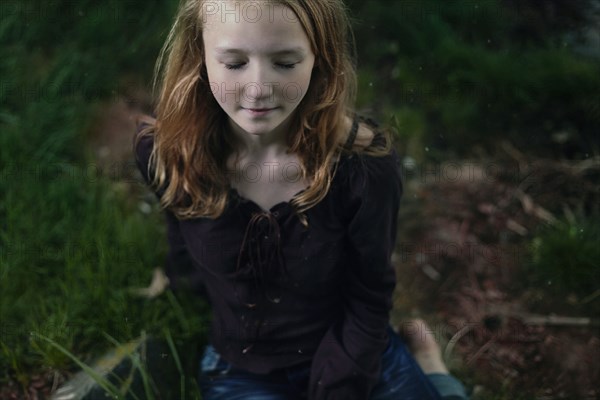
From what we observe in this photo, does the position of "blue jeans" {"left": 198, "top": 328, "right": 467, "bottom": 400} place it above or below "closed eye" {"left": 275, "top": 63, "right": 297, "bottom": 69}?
below

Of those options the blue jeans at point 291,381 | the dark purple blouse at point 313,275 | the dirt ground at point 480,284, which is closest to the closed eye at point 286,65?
the dark purple blouse at point 313,275

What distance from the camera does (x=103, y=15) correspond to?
295 cm

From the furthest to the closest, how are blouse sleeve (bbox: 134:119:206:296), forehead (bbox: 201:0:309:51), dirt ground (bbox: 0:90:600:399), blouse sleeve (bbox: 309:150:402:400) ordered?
1. dirt ground (bbox: 0:90:600:399)
2. blouse sleeve (bbox: 134:119:206:296)
3. blouse sleeve (bbox: 309:150:402:400)
4. forehead (bbox: 201:0:309:51)

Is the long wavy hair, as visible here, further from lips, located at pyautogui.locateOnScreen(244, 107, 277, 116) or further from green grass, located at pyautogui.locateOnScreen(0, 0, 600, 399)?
green grass, located at pyautogui.locateOnScreen(0, 0, 600, 399)

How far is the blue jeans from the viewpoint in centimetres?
198

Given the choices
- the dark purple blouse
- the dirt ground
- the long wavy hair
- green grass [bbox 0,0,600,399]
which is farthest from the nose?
the dirt ground

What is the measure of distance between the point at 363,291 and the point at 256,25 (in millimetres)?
765

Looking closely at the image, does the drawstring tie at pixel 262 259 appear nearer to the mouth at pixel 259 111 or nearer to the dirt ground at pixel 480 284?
the mouth at pixel 259 111

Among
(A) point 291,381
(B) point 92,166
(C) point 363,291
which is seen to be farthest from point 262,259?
(B) point 92,166

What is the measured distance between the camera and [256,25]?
4.84ft

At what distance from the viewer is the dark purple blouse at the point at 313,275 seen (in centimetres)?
176

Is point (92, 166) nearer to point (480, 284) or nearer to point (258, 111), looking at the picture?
point (258, 111)

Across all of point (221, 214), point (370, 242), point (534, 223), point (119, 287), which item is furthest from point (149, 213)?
point (534, 223)

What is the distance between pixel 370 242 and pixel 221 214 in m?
0.38
